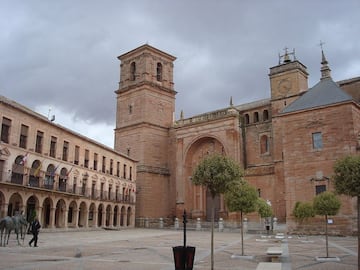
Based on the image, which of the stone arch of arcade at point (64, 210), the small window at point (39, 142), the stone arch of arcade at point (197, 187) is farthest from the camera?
the stone arch of arcade at point (197, 187)

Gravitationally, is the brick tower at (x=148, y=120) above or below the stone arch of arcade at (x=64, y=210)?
above

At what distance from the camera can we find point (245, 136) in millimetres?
44406

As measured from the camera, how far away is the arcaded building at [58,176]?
27.4 m

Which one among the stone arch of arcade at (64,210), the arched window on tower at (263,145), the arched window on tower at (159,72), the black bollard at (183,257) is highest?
the arched window on tower at (159,72)

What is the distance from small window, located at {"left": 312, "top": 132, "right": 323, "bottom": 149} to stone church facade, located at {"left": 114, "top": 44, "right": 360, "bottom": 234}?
0.07m

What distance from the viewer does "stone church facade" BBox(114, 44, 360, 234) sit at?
96.3ft

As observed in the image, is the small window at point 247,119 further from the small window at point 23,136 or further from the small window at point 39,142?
the small window at point 23,136

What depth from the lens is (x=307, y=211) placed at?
25391 mm

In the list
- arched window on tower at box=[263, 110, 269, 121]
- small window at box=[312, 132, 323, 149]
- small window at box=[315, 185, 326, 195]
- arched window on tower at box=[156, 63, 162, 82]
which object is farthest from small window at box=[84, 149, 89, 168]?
small window at box=[315, 185, 326, 195]

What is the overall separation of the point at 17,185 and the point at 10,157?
2.15 meters

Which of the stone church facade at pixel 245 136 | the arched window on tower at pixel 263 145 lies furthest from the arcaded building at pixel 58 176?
the arched window on tower at pixel 263 145

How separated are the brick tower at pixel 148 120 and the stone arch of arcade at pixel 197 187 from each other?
2.91 meters

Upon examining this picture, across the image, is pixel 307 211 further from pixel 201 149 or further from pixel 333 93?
pixel 201 149

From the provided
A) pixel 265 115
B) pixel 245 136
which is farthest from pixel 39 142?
pixel 265 115
